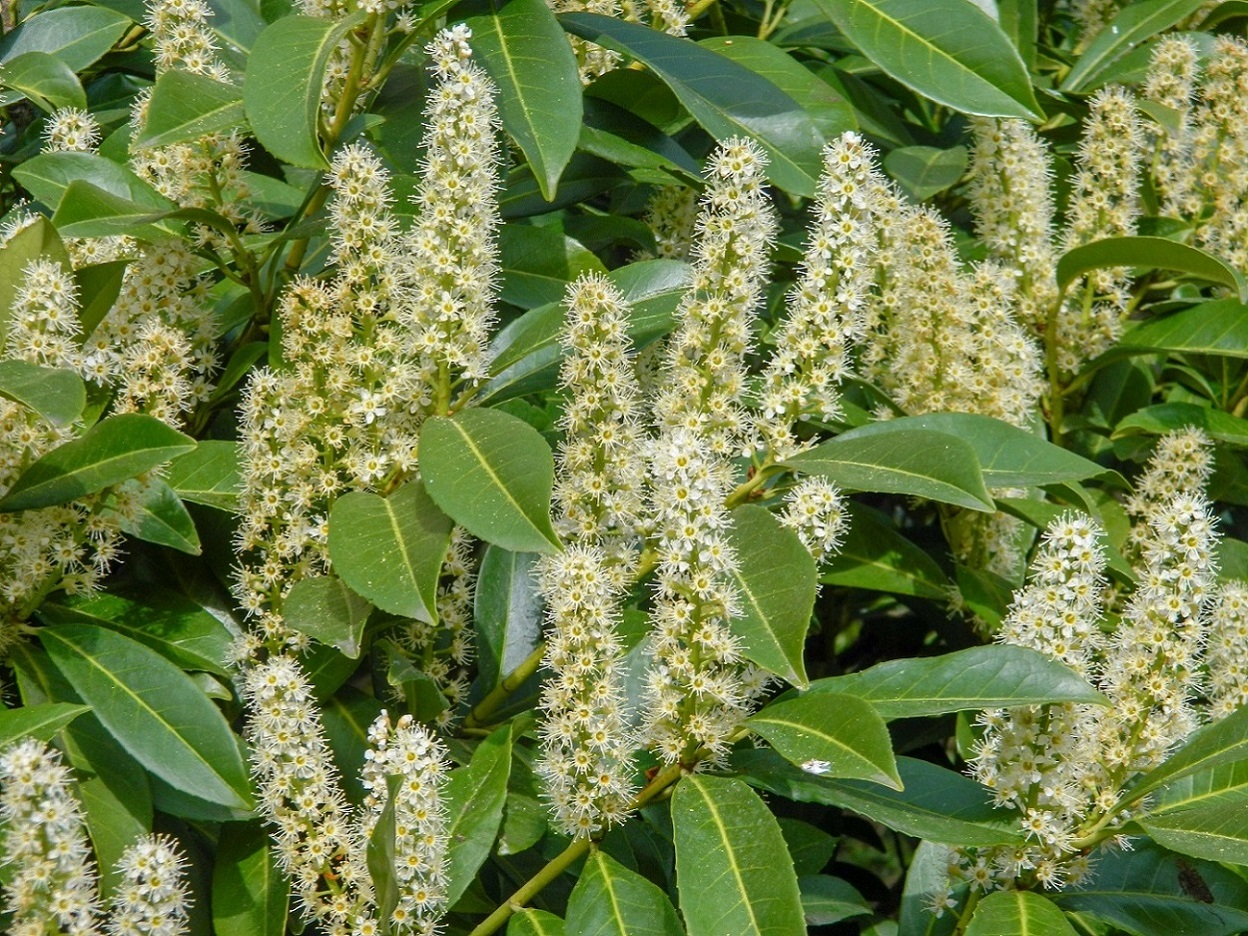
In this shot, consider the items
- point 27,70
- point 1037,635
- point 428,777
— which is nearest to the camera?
point 428,777

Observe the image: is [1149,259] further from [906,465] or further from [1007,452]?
[906,465]

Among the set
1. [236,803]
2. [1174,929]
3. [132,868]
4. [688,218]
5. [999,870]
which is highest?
[688,218]

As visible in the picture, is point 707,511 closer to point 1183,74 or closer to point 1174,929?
point 1174,929

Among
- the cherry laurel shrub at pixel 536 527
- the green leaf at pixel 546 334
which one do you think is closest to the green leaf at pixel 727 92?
the cherry laurel shrub at pixel 536 527

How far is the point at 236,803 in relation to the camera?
74.5 inches

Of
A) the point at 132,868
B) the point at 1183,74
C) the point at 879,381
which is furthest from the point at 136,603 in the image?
the point at 1183,74

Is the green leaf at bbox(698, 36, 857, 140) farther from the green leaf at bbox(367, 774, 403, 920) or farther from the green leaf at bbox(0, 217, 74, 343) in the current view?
the green leaf at bbox(367, 774, 403, 920)

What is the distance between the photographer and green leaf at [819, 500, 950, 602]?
2736 mm

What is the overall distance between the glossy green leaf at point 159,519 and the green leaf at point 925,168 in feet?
5.67

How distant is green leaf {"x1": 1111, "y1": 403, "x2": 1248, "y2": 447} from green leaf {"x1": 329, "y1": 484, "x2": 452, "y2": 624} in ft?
5.09

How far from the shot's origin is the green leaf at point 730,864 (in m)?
1.81

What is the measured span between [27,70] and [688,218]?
1229mm

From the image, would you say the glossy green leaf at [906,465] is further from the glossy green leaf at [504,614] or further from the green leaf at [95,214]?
the green leaf at [95,214]

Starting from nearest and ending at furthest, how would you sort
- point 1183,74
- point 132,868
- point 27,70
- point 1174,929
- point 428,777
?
1. point 132,868
2. point 428,777
3. point 1174,929
4. point 27,70
5. point 1183,74
